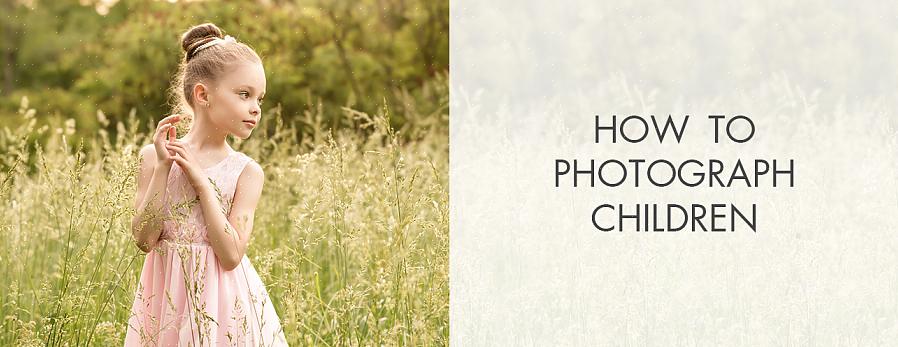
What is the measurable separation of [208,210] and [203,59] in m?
0.33

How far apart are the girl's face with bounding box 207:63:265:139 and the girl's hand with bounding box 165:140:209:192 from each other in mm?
105

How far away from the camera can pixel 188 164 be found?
6.24ft

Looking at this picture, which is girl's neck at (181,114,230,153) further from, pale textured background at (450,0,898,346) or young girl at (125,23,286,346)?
pale textured background at (450,0,898,346)

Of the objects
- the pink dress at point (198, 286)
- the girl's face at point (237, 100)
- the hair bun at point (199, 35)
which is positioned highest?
the hair bun at point (199, 35)

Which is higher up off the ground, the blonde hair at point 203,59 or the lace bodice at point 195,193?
the blonde hair at point 203,59

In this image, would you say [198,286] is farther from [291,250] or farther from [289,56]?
[289,56]

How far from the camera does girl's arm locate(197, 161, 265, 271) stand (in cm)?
192

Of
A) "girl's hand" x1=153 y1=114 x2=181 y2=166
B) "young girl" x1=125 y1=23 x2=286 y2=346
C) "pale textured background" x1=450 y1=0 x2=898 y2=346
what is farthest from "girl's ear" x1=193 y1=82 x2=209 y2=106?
"pale textured background" x1=450 y1=0 x2=898 y2=346

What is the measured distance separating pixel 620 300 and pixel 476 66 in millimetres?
7894

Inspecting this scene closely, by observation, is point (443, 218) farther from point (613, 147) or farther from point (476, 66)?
point (476, 66)

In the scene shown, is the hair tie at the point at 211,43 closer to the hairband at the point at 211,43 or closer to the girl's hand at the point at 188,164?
the hairband at the point at 211,43

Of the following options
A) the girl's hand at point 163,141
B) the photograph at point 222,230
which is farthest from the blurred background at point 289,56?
the girl's hand at point 163,141

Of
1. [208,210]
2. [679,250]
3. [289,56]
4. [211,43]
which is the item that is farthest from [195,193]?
[289,56]

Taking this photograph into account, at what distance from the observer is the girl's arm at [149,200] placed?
6.34 ft
